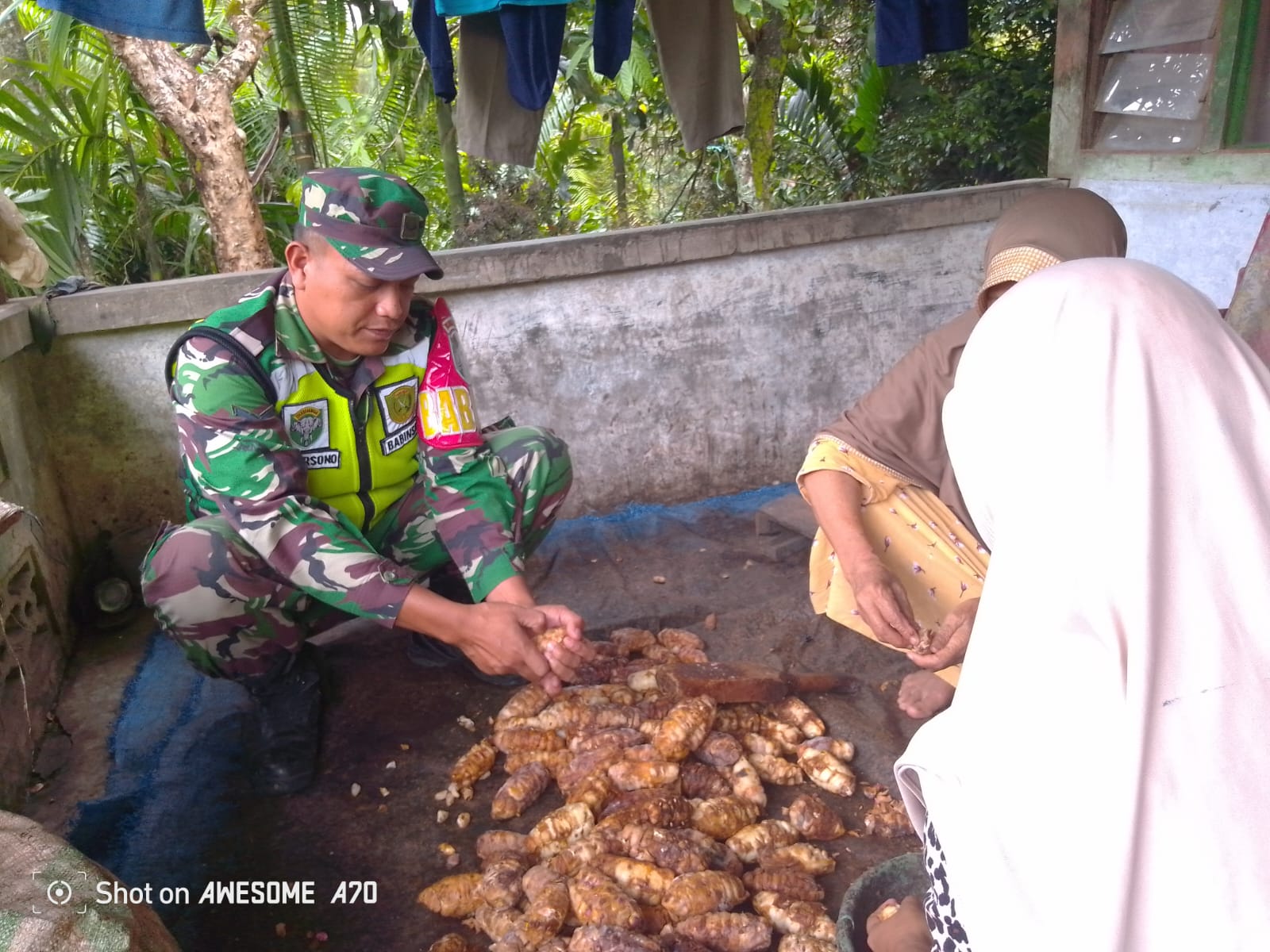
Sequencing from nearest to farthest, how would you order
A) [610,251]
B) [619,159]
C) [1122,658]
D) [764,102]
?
[1122,658] < [610,251] < [764,102] < [619,159]

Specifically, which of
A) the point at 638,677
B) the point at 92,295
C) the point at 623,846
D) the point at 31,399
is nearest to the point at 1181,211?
the point at 638,677

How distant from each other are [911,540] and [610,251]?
77.3 inches

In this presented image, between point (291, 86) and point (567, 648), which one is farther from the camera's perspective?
point (291, 86)

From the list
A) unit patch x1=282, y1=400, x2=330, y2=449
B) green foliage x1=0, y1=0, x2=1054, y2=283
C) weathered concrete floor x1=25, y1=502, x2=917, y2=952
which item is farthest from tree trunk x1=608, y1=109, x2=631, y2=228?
unit patch x1=282, y1=400, x2=330, y2=449

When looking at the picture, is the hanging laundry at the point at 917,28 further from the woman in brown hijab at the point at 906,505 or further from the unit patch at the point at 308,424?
the unit patch at the point at 308,424

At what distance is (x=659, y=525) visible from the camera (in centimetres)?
427

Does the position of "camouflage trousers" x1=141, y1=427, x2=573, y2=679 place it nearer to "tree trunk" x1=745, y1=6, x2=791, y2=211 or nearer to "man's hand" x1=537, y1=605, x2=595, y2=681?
"man's hand" x1=537, y1=605, x2=595, y2=681

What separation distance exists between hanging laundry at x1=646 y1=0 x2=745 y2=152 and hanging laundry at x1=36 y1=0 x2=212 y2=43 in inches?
94.0

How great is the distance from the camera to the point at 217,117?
4.26m

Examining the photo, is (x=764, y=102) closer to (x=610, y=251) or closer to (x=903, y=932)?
(x=610, y=251)

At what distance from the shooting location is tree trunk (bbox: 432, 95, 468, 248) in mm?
6027

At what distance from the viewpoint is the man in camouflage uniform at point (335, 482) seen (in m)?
→ 2.44

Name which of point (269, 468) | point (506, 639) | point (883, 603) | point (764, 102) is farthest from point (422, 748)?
point (764, 102)

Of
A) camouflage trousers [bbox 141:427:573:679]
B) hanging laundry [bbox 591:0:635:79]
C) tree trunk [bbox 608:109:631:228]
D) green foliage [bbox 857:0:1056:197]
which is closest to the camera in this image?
camouflage trousers [bbox 141:427:573:679]
